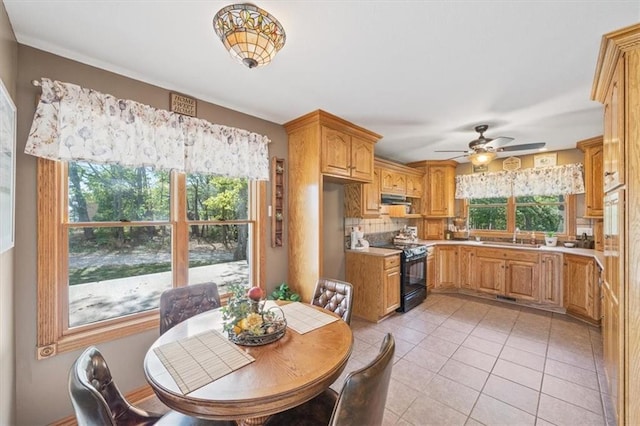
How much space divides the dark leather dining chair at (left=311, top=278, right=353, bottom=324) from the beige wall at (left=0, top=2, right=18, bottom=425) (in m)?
1.85

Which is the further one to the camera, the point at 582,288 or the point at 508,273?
the point at 508,273

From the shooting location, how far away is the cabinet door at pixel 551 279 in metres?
3.66

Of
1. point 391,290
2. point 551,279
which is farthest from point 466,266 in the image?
point 391,290

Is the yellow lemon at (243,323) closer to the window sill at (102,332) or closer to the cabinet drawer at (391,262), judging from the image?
the window sill at (102,332)

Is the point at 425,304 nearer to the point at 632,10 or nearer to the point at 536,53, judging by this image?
the point at 536,53

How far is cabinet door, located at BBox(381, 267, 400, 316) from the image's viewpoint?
343 centimetres

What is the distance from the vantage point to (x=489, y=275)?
4242mm

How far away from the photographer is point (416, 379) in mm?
2244

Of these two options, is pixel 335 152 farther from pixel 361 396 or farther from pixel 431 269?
pixel 431 269

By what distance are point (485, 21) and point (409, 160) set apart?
370 centimetres

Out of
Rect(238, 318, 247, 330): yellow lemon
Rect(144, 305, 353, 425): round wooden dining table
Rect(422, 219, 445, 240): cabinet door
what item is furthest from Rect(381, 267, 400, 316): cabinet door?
Rect(238, 318, 247, 330): yellow lemon

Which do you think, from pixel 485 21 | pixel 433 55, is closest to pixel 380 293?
pixel 433 55

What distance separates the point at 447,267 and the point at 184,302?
14.0 ft

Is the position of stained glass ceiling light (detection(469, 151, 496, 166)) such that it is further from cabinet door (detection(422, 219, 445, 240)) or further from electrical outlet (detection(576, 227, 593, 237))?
electrical outlet (detection(576, 227, 593, 237))
